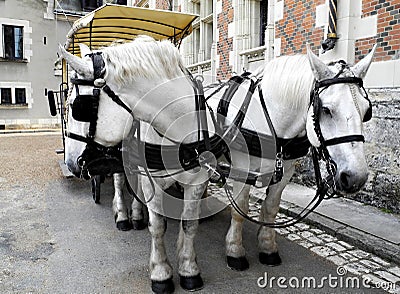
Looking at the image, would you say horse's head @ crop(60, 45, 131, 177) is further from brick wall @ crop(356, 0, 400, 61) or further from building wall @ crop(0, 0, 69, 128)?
building wall @ crop(0, 0, 69, 128)

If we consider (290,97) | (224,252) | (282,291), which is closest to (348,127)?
(290,97)

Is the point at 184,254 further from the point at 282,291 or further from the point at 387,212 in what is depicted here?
the point at 387,212

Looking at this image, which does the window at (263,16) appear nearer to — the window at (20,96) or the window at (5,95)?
the window at (20,96)

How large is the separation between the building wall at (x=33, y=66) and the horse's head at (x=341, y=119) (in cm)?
1969

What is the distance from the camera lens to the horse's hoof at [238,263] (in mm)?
3471

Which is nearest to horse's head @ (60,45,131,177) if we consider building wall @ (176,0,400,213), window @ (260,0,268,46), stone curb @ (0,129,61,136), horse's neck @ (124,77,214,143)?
horse's neck @ (124,77,214,143)

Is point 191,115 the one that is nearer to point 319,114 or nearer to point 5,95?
point 319,114

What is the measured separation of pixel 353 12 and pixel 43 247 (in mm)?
5443

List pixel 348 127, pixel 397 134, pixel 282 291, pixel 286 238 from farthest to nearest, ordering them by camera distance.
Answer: pixel 397 134
pixel 286 238
pixel 282 291
pixel 348 127

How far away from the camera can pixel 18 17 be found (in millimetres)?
19719

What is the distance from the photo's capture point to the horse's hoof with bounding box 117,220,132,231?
4.57 m

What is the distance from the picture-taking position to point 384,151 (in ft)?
17.1

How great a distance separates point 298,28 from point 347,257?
4359 millimetres

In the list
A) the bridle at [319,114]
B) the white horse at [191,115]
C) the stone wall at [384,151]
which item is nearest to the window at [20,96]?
the stone wall at [384,151]
